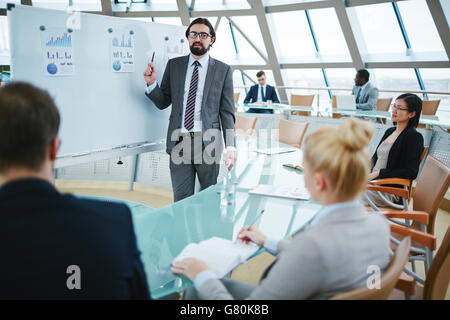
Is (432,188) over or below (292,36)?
below

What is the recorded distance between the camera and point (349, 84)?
12031 millimetres

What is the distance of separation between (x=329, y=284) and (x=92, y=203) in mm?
697

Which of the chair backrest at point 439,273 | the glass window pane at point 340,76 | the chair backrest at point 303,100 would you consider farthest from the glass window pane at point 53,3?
the chair backrest at point 439,273

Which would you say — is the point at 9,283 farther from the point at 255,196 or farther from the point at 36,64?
the point at 36,64

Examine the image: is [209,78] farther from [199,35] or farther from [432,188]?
[432,188]

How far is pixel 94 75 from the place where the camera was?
8.66 ft

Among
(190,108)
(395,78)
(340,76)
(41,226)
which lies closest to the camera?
(41,226)

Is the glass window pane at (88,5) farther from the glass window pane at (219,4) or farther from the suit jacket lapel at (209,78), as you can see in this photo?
the suit jacket lapel at (209,78)

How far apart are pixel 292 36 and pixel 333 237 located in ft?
36.6

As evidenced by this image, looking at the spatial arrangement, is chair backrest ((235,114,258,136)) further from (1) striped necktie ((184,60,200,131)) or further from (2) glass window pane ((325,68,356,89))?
(2) glass window pane ((325,68,356,89))

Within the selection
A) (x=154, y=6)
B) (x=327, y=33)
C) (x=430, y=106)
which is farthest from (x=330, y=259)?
(x=154, y=6)

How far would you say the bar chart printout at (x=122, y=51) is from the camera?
273 centimetres

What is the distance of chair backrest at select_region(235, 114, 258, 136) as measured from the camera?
15.1 feet

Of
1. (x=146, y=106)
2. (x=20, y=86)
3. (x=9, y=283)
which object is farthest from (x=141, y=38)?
(x=9, y=283)
